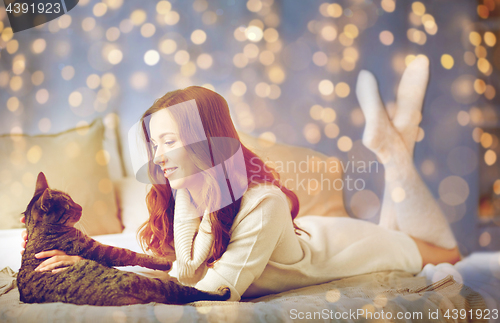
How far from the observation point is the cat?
0.53 meters

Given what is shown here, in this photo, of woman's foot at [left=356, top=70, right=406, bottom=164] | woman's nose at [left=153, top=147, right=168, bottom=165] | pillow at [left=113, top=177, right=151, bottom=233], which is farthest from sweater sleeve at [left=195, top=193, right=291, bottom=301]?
woman's foot at [left=356, top=70, right=406, bottom=164]

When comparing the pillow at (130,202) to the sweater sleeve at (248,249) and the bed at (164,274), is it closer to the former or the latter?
the bed at (164,274)

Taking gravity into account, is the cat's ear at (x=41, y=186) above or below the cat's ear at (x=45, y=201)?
above

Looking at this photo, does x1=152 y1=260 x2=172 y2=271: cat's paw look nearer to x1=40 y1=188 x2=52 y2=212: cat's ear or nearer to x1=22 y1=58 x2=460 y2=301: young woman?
x1=22 y1=58 x2=460 y2=301: young woman

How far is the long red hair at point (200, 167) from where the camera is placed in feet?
2.03

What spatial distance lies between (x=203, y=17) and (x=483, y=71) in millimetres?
968

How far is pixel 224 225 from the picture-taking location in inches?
24.9

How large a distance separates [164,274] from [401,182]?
80 centimetres

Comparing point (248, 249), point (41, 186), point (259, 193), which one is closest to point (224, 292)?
point (248, 249)

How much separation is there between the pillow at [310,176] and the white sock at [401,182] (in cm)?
16

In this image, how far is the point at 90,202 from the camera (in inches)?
30.1

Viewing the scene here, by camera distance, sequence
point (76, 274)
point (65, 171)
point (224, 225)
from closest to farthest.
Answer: point (76, 274) → point (224, 225) → point (65, 171)

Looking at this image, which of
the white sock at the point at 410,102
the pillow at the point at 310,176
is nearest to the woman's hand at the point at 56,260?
the pillow at the point at 310,176

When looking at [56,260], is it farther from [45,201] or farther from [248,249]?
[248,249]
